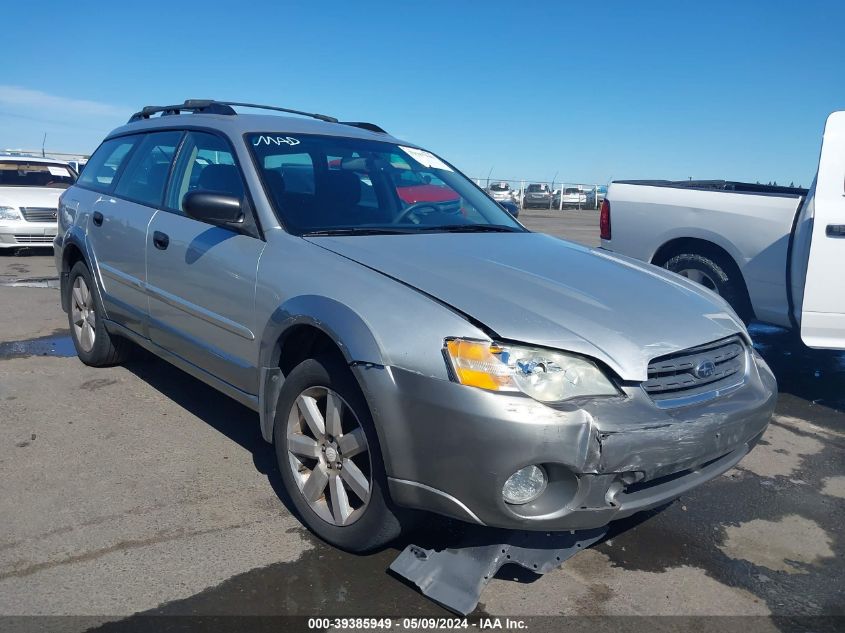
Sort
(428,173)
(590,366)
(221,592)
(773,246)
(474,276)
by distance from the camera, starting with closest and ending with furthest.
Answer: (590,366)
(221,592)
(474,276)
(428,173)
(773,246)

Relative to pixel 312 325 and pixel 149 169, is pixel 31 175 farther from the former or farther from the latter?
pixel 312 325

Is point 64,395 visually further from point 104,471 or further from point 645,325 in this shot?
point 645,325

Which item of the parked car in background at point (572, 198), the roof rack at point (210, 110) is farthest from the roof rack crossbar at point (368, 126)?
the parked car in background at point (572, 198)

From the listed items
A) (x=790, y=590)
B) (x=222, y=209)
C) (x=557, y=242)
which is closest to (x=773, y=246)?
(x=557, y=242)

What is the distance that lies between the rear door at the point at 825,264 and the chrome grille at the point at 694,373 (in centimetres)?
213

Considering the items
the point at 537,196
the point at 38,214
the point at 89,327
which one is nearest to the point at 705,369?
the point at 89,327

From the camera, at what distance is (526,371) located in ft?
7.89

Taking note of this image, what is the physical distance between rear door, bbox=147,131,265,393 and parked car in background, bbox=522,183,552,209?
Answer: 33331 mm

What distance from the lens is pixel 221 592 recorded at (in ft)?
8.65

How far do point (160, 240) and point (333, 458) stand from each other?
1.80 meters

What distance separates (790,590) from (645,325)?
117 cm

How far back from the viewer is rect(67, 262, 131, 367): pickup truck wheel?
5.02m

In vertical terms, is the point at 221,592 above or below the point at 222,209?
below

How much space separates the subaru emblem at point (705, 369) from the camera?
8.79 feet
